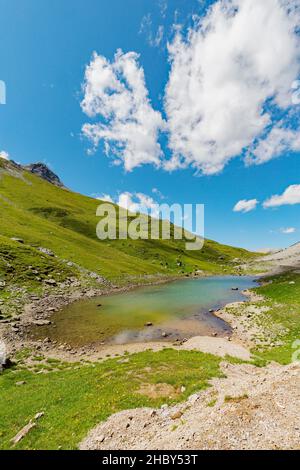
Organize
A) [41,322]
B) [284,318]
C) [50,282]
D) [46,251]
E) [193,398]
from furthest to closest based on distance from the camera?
1. [46,251]
2. [50,282]
3. [41,322]
4. [284,318]
5. [193,398]

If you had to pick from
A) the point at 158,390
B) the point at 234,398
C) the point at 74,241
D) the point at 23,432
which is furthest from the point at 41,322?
the point at 74,241

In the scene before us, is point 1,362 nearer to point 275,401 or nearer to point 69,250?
point 275,401

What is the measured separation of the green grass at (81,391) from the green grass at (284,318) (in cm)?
667

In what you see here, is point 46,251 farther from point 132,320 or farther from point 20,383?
point 20,383

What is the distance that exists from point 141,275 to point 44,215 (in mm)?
73106

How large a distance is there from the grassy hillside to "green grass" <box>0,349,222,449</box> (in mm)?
40249

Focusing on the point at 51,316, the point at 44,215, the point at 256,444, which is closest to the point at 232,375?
the point at 256,444

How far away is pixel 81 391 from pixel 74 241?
83.1 metres

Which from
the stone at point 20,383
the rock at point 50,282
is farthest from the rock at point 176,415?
the rock at point 50,282

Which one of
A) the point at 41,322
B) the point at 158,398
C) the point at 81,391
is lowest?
the point at 41,322

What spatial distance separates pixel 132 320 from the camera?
127ft

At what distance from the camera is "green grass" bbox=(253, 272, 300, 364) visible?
2380cm

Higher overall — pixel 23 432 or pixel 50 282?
pixel 50 282

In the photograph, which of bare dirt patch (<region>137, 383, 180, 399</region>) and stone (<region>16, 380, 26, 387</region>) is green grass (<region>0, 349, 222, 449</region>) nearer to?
stone (<region>16, 380, 26, 387</region>)
